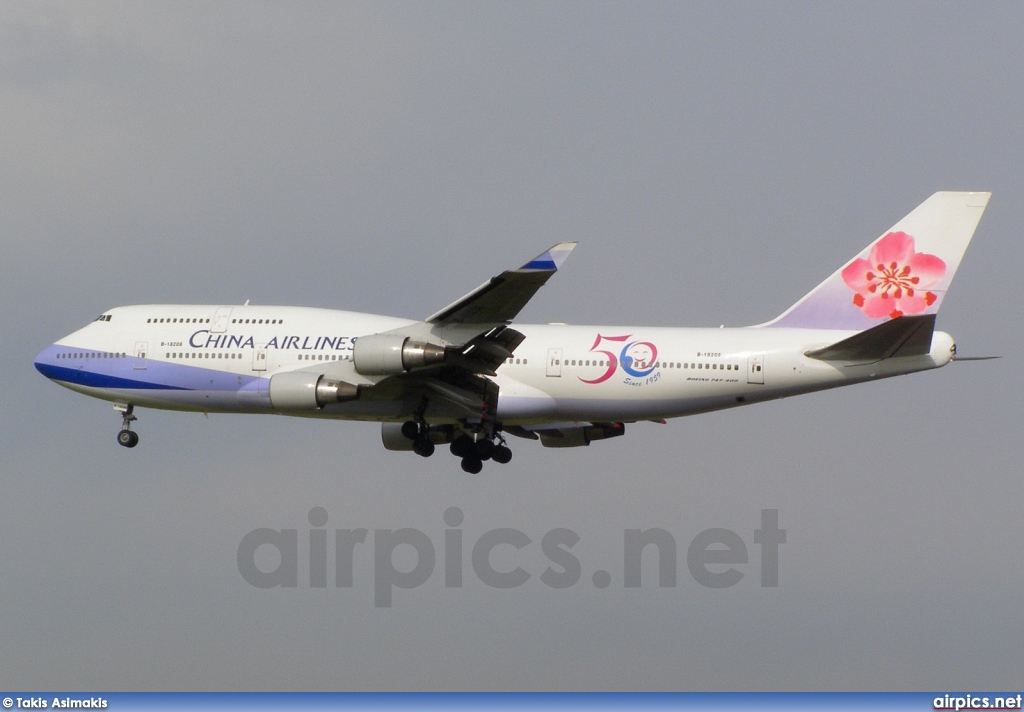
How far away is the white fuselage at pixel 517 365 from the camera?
46062 millimetres

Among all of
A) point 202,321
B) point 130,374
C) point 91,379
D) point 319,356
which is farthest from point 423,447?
point 91,379

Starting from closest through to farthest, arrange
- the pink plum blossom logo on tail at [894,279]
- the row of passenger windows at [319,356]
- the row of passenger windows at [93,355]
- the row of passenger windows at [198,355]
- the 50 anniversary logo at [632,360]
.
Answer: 1. the 50 anniversary logo at [632,360]
2. the row of passenger windows at [319,356]
3. the pink plum blossom logo on tail at [894,279]
4. the row of passenger windows at [198,355]
5. the row of passenger windows at [93,355]

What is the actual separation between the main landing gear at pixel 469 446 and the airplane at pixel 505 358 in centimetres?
5

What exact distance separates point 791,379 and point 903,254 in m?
6.05

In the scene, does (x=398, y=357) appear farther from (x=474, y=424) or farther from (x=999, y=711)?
(x=999, y=711)

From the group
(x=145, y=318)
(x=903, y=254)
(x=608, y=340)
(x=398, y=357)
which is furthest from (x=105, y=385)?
(x=903, y=254)

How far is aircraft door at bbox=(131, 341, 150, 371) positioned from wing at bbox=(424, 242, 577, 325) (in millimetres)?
10770

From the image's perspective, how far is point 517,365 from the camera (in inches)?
1864

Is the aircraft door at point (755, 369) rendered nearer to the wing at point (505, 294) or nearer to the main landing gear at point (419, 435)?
the wing at point (505, 294)

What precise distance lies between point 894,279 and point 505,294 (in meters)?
13.6

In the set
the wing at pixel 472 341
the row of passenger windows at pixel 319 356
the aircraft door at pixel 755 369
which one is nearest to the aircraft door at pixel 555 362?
the wing at pixel 472 341

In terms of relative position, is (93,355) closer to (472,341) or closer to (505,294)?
(472,341)

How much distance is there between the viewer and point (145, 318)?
50188 millimetres

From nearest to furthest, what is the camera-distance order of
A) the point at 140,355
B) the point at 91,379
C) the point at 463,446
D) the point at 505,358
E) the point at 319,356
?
the point at 505,358
the point at 319,356
the point at 463,446
the point at 140,355
the point at 91,379
